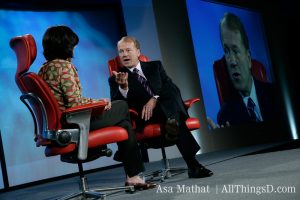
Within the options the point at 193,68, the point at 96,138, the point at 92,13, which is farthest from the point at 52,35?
the point at 193,68

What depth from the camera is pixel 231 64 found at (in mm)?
6945

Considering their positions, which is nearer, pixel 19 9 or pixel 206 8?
pixel 19 9

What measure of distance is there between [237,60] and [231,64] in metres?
0.24

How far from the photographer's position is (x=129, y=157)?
252 cm

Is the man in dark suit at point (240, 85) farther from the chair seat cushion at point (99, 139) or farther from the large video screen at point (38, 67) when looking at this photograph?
the chair seat cushion at point (99, 139)

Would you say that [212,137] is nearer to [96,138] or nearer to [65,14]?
[65,14]

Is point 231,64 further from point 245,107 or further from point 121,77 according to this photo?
point 121,77

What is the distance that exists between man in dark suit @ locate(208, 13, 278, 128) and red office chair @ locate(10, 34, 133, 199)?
13.5ft

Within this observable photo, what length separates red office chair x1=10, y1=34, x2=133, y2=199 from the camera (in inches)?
90.3

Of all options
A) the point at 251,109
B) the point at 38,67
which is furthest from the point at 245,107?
the point at 38,67

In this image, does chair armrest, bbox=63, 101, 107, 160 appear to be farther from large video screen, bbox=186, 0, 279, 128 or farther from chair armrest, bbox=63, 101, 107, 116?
large video screen, bbox=186, 0, 279, 128

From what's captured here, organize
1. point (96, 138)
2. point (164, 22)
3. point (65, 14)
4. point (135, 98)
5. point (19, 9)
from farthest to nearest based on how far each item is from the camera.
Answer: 1. point (164, 22)
2. point (65, 14)
3. point (19, 9)
4. point (135, 98)
5. point (96, 138)

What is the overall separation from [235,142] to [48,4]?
3608mm

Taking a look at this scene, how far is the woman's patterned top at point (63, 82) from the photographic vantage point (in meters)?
2.38
